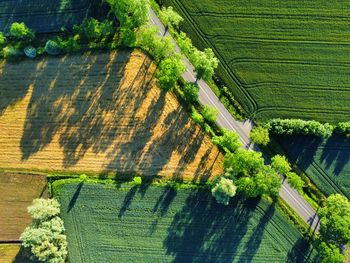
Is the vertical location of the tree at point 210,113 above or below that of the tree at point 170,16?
below

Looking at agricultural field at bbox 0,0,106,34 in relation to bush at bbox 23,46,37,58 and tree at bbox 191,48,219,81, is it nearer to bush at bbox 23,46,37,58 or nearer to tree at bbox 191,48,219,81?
bush at bbox 23,46,37,58

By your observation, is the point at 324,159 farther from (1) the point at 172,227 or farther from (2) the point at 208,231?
(1) the point at 172,227

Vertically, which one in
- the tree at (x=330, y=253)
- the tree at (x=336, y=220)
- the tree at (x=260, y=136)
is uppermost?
the tree at (x=260, y=136)

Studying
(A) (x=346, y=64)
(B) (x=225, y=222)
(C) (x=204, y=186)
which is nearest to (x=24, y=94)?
(C) (x=204, y=186)

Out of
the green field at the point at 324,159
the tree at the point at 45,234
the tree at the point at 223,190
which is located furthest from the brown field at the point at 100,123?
the green field at the point at 324,159

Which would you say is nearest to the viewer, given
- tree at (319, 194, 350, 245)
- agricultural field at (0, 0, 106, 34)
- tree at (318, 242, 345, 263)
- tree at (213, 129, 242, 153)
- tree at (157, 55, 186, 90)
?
tree at (319, 194, 350, 245)

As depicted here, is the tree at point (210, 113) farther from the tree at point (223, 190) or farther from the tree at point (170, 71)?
the tree at point (223, 190)

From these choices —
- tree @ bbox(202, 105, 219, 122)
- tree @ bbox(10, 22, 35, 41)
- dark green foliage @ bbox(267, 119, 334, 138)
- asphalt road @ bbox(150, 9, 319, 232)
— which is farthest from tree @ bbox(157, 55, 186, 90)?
A: tree @ bbox(10, 22, 35, 41)
